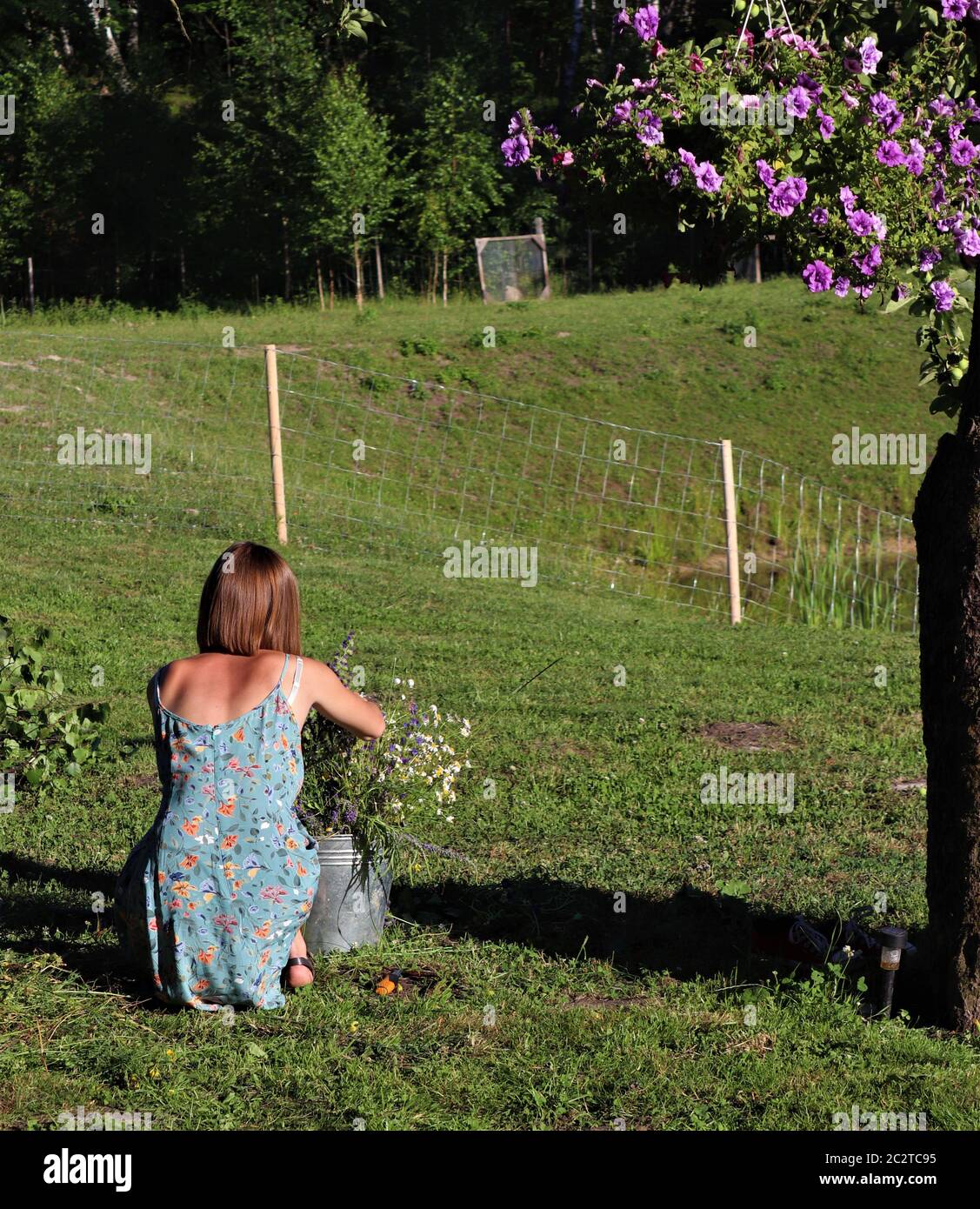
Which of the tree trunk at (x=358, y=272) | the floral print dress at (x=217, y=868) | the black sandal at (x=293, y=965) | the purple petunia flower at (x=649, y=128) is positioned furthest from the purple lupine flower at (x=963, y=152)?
the tree trunk at (x=358, y=272)

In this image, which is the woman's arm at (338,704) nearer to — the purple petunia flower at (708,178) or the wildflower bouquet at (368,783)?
the wildflower bouquet at (368,783)

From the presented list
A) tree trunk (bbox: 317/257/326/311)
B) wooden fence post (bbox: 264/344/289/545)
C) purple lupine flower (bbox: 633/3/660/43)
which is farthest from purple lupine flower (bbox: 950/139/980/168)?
tree trunk (bbox: 317/257/326/311)

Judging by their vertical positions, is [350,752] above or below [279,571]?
below

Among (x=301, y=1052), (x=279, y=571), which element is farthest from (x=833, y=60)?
(x=301, y=1052)

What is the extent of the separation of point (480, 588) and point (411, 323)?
1157 cm

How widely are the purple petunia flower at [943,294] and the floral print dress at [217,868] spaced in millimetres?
2375

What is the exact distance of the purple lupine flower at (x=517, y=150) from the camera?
17.1ft

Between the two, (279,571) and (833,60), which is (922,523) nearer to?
(833,60)

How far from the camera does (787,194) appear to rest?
14.6 feet

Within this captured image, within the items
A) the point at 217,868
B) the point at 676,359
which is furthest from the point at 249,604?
the point at 676,359

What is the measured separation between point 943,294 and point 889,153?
0.48m

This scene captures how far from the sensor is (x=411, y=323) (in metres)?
22.2

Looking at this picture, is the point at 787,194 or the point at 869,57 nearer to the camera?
the point at 787,194

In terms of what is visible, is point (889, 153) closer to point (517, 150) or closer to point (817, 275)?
point (817, 275)
